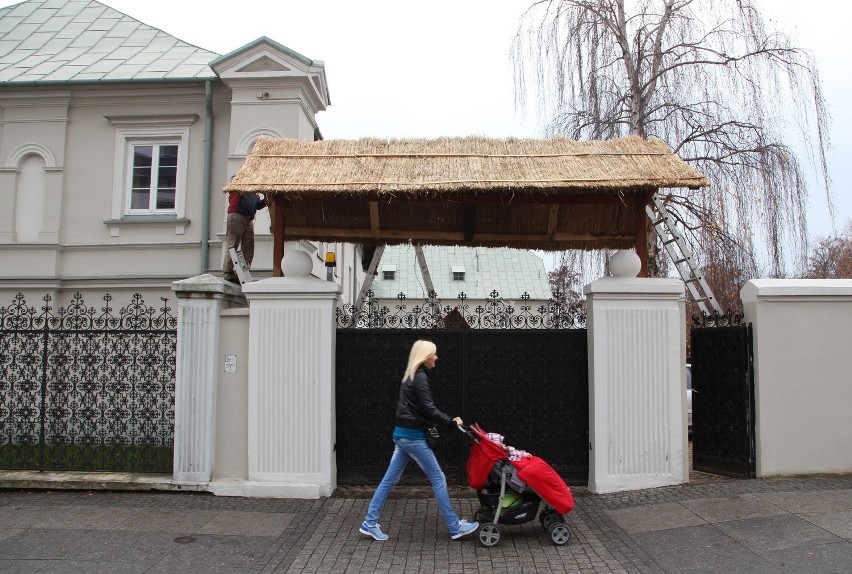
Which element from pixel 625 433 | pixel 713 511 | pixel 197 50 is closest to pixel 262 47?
pixel 197 50

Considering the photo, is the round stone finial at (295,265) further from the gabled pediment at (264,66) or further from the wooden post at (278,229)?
the gabled pediment at (264,66)

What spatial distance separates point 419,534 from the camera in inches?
262

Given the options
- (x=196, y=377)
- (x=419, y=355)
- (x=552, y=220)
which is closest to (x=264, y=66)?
(x=552, y=220)

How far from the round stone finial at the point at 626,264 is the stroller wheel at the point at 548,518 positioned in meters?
3.01

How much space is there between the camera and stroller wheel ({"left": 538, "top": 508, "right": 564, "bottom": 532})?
20.6ft

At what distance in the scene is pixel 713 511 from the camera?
691 centimetres

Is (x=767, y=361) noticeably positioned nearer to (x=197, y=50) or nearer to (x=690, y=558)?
(x=690, y=558)

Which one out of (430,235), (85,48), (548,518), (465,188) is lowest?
(548,518)

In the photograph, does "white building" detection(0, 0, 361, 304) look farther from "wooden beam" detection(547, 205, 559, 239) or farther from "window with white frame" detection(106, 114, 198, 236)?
"wooden beam" detection(547, 205, 559, 239)

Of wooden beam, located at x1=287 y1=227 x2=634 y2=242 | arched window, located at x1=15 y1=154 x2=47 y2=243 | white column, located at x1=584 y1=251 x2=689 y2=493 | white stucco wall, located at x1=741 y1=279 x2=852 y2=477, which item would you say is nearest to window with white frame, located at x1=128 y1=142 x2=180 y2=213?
arched window, located at x1=15 y1=154 x2=47 y2=243

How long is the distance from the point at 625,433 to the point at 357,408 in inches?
123

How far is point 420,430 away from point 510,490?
96cm

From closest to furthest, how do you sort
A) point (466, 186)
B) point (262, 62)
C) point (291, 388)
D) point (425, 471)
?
point (425, 471) < point (466, 186) < point (291, 388) < point (262, 62)

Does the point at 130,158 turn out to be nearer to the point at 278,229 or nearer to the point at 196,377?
the point at 278,229
